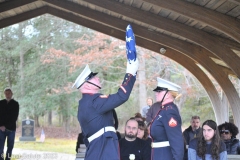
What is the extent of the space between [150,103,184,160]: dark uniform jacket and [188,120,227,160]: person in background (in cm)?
43

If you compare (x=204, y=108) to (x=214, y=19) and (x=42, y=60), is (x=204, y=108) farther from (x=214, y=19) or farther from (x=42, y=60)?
(x=214, y=19)

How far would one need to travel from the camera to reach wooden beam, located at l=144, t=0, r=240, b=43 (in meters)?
6.48

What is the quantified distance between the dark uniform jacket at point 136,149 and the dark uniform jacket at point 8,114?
13.5ft

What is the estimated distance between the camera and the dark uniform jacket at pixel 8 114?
27.5ft

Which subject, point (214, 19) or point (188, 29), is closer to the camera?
point (214, 19)

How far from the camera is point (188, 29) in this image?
8094mm

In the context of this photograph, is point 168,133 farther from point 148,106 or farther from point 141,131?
point 148,106

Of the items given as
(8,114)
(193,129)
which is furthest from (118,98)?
(8,114)

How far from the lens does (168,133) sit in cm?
380

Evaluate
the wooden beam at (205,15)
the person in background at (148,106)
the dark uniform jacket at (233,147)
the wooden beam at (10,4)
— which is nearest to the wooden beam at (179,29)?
the wooden beam at (205,15)

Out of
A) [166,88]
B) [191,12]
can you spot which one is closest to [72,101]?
[191,12]

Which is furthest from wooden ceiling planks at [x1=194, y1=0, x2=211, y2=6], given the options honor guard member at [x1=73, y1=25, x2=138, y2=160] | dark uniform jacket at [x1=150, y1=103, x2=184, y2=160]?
A: honor guard member at [x1=73, y1=25, x2=138, y2=160]

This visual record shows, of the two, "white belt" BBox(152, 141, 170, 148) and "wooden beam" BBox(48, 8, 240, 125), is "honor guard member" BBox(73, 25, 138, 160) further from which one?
"wooden beam" BBox(48, 8, 240, 125)

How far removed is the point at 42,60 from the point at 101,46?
4157 millimetres
